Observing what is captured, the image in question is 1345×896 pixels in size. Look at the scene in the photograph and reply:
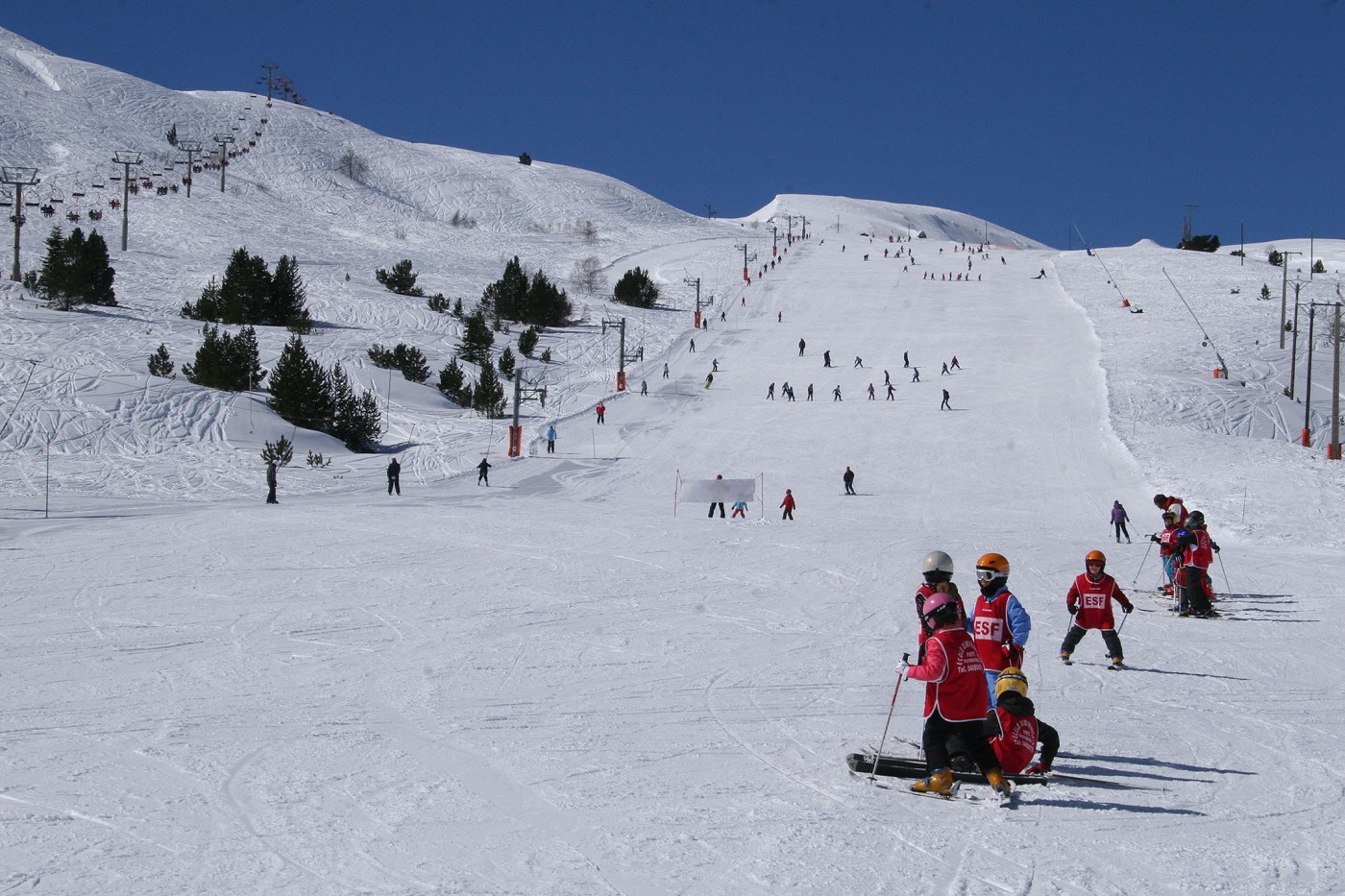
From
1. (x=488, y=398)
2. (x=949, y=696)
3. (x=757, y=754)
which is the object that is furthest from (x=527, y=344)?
(x=949, y=696)

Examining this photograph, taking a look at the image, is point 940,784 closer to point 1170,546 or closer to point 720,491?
point 1170,546

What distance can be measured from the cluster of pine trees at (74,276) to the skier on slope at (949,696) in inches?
1957

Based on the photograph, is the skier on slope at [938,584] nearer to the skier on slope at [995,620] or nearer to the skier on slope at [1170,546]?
the skier on slope at [995,620]

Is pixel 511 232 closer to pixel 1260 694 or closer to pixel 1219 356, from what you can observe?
pixel 1219 356

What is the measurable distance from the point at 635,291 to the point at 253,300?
26463 mm

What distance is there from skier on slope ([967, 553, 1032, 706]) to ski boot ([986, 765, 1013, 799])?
735mm

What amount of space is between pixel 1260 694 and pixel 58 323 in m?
46.1

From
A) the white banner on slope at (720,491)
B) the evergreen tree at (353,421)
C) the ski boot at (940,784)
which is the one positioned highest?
the evergreen tree at (353,421)

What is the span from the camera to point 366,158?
142250 millimetres

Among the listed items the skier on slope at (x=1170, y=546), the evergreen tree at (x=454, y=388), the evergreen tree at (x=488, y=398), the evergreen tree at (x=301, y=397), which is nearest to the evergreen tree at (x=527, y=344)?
the evergreen tree at (x=454, y=388)

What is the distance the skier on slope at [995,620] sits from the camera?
652cm

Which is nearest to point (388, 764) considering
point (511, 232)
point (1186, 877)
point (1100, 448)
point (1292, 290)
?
point (1186, 877)

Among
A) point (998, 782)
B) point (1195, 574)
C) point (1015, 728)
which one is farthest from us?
point (1195, 574)

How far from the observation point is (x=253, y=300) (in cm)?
5166
